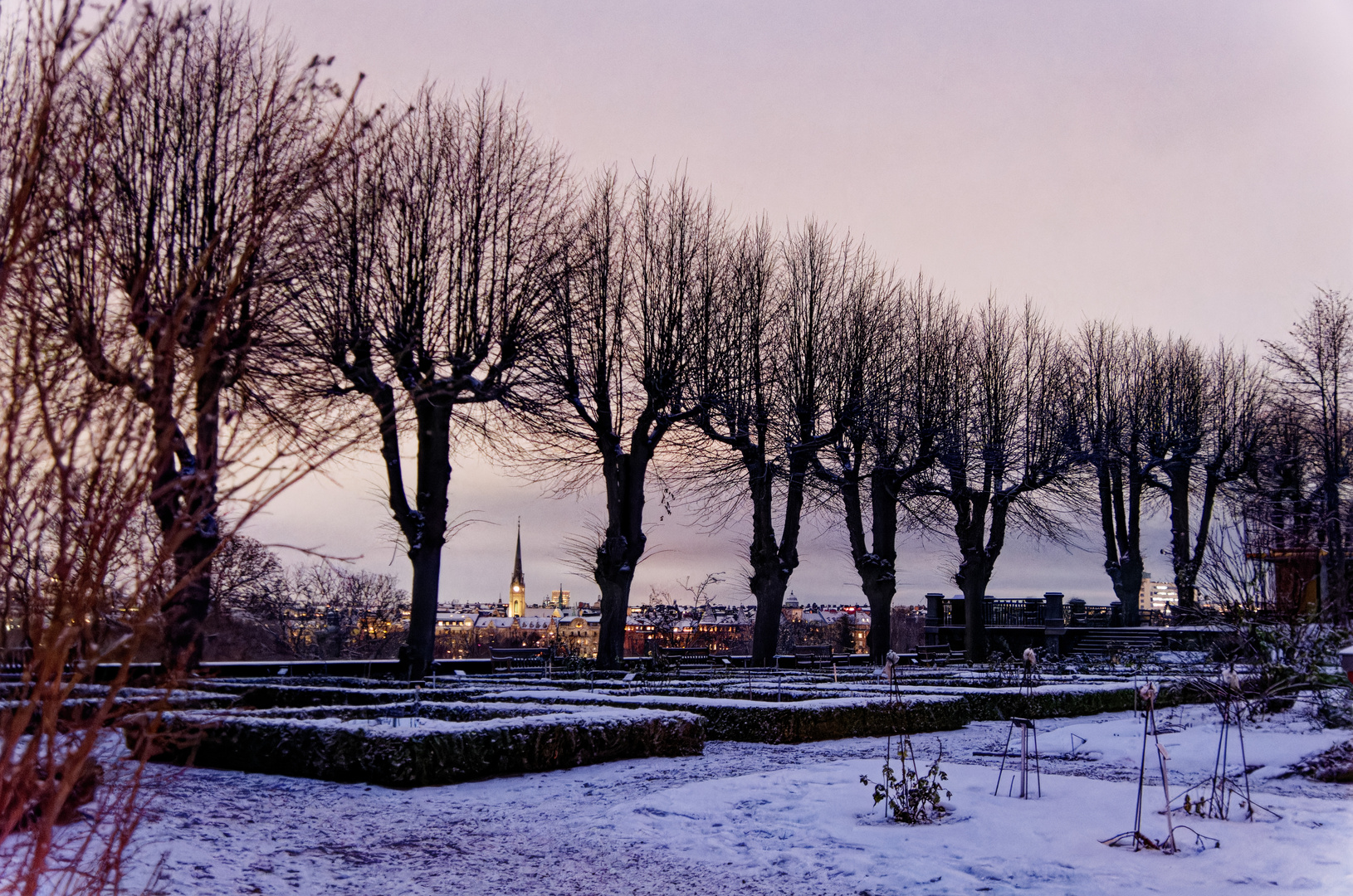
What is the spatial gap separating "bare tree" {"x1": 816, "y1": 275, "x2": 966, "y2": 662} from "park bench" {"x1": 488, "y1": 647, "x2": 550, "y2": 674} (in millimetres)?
8662

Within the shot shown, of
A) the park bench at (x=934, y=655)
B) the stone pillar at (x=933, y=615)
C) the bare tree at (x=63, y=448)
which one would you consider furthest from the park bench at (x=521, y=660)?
the bare tree at (x=63, y=448)

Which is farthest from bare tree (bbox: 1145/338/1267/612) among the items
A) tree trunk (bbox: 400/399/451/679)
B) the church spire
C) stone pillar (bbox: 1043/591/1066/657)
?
the church spire

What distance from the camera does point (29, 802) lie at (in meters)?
2.13

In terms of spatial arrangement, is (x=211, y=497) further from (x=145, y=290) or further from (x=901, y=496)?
(x=901, y=496)

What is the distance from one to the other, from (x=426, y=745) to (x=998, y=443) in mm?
22803

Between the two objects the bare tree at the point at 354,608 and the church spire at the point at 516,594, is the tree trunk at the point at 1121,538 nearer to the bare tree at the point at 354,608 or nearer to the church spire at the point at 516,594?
the bare tree at the point at 354,608

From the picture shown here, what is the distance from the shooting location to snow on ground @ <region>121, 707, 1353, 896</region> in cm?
532

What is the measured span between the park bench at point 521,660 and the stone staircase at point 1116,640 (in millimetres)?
16923

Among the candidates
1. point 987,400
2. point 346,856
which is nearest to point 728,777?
point 346,856

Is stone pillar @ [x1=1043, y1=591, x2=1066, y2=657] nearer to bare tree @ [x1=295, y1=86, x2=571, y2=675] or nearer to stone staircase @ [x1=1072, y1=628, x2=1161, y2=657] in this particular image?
stone staircase @ [x1=1072, y1=628, x2=1161, y2=657]

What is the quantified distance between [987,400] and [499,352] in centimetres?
1593

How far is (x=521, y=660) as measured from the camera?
2484cm

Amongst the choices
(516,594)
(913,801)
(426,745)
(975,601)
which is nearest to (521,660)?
(975,601)

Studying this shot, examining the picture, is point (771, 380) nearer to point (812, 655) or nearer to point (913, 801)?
point (812, 655)
